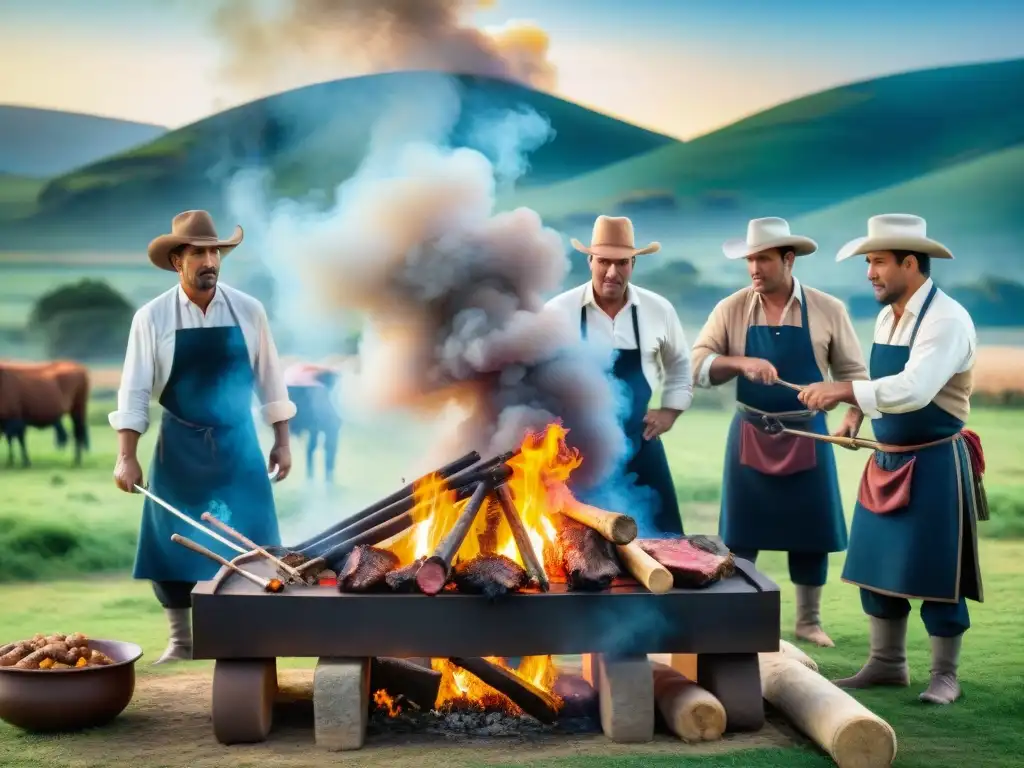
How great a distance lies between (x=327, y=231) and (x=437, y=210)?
45cm

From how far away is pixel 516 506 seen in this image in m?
4.80

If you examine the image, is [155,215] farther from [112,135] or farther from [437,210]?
[437,210]

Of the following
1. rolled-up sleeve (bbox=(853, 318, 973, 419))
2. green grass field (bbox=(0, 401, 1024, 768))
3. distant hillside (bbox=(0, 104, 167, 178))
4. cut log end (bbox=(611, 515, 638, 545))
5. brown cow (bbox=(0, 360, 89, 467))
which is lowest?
green grass field (bbox=(0, 401, 1024, 768))

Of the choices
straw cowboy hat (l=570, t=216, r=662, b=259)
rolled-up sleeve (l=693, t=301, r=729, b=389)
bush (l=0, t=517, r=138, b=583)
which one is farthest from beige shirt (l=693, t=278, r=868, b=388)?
bush (l=0, t=517, r=138, b=583)

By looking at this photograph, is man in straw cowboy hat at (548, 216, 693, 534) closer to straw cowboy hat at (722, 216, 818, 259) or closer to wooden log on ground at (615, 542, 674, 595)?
straw cowboy hat at (722, 216, 818, 259)

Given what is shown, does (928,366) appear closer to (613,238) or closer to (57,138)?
(613,238)

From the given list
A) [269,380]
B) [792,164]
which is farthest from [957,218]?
[269,380]

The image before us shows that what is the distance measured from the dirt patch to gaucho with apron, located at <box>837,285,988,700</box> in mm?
874

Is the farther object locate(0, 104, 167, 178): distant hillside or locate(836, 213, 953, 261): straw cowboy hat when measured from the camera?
locate(0, 104, 167, 178): distant hillside

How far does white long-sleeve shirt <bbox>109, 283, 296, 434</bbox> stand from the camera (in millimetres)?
5473

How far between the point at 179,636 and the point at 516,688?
187cm

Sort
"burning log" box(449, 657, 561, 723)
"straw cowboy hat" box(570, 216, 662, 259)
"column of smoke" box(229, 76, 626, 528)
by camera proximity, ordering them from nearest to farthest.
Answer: "burning log" box(449, 657, 561, 723) < "column of smoke" box(229, 76, 626, 528) < "straw cowboy hat" box(570, 216, 662, 259)

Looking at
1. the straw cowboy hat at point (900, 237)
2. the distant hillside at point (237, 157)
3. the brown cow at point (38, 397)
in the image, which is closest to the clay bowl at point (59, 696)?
the straw cowboy hat at point (900, 237)

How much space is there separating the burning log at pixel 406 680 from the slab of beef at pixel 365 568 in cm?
45
